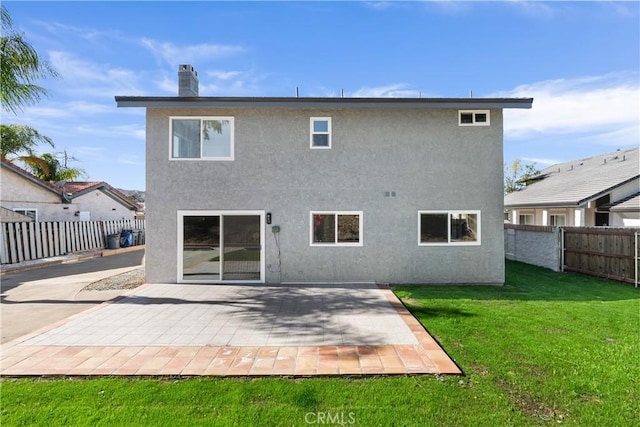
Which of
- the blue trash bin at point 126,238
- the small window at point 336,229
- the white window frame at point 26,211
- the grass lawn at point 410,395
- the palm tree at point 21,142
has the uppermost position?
the palm tree at point 21,142

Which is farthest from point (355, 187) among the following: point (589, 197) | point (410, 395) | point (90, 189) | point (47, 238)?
point (90, 189)

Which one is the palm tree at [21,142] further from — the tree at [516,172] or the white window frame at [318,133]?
the tree at [516,172]

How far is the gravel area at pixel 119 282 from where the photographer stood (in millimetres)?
10328

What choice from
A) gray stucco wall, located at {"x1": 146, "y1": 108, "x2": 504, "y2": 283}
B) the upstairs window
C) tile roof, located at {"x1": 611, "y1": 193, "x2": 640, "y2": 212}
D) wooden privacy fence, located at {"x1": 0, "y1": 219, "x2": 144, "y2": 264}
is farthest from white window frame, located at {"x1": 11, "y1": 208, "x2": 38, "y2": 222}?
→ tile roof, located at {"x1": 611, "y1": 193, "x2": 640, "y2": 212}

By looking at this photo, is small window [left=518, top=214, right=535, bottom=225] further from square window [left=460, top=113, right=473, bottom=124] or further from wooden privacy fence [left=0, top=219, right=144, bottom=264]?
wooden privacy fence [left=0, top=219, right=144, bottom=264]

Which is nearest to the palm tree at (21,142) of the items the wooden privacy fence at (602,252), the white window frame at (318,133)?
the white window frame at (318,133)

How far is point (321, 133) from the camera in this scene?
1066cm

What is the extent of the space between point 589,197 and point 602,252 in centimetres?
552

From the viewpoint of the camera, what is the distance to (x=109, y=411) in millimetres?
3752

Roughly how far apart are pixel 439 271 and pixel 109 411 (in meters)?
9.58

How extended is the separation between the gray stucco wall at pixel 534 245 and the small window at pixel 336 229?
899 cm

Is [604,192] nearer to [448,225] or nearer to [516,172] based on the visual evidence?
[448,225]

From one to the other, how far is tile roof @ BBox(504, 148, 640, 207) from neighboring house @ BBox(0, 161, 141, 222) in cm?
2855

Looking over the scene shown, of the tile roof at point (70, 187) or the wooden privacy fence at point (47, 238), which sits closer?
the wooden privacy fence at point (47, 238)
